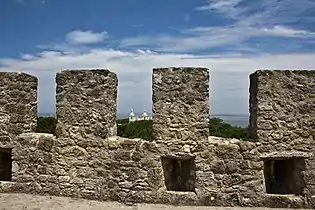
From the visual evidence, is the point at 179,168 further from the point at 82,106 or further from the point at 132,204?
the point at 82,106

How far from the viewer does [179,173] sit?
25.8ft

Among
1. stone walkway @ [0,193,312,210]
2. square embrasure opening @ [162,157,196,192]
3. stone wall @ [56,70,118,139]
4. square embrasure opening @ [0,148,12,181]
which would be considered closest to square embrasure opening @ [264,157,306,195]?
stone walkway @ [0,193,312,210]

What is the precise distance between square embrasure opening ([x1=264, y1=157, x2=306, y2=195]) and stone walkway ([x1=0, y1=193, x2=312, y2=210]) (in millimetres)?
1118

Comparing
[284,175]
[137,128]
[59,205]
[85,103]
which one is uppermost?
[85,103]

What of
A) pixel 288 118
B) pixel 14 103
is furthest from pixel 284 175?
pixel 14 103

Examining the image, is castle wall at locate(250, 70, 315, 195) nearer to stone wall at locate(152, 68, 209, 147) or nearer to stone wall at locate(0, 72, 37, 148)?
stone wall at locate(152, 68, 209, 147)

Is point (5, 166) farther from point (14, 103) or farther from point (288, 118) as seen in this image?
point (288, 118)

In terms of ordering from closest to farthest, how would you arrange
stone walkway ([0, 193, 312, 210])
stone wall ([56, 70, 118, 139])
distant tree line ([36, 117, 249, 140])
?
stone walkway ([0, 193, 312, 210]), stone wall ([56, 70, 118, 139]), distant tree line ([36, 117, 249, 140])

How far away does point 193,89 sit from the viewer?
7328mm

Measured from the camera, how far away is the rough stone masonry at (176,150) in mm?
7137

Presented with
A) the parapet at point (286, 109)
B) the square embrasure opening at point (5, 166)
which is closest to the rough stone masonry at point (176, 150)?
the parapet at point (286, 109)

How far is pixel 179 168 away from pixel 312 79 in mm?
2786

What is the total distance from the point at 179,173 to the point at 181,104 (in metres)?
1.36

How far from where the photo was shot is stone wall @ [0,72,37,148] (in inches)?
319
